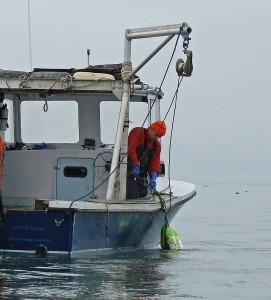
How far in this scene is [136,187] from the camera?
1738cm

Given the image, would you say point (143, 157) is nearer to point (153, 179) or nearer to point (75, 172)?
point (153, 179)

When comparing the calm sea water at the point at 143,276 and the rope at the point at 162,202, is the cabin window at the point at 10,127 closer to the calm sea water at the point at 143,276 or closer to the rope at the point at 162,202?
the rope at the point at 162,202

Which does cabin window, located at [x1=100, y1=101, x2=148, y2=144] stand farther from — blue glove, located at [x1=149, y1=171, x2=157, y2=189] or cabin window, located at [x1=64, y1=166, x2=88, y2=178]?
cabin window, located at [x1=64, y1=166, x2=88, y2=178]

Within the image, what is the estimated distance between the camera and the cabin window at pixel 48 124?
18.6 meters

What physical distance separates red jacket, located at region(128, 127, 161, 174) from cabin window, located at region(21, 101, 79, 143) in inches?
66.8

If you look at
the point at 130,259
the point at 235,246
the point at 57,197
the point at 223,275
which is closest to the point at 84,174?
the point at 57,197

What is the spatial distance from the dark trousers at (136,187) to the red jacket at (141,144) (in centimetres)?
28

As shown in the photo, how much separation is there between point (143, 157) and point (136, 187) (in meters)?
0.56

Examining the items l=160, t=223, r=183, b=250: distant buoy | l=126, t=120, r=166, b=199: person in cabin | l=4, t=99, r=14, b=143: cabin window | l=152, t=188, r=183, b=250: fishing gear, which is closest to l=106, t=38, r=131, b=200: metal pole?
l=126, t=120, r=166, b=199: person in cabin

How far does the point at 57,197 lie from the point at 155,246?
2270 millimetres

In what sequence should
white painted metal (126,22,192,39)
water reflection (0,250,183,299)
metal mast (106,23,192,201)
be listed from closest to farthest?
1. water reflection (0,250,183,299)
2. white painted metal (126,22,192,39)
3. metal mast (106,23,192,201)

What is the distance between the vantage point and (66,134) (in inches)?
741

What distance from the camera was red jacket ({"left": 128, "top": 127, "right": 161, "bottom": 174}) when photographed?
17.0m

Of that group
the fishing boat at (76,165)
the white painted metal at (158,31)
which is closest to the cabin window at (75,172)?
the fishing boat at (76,165)
